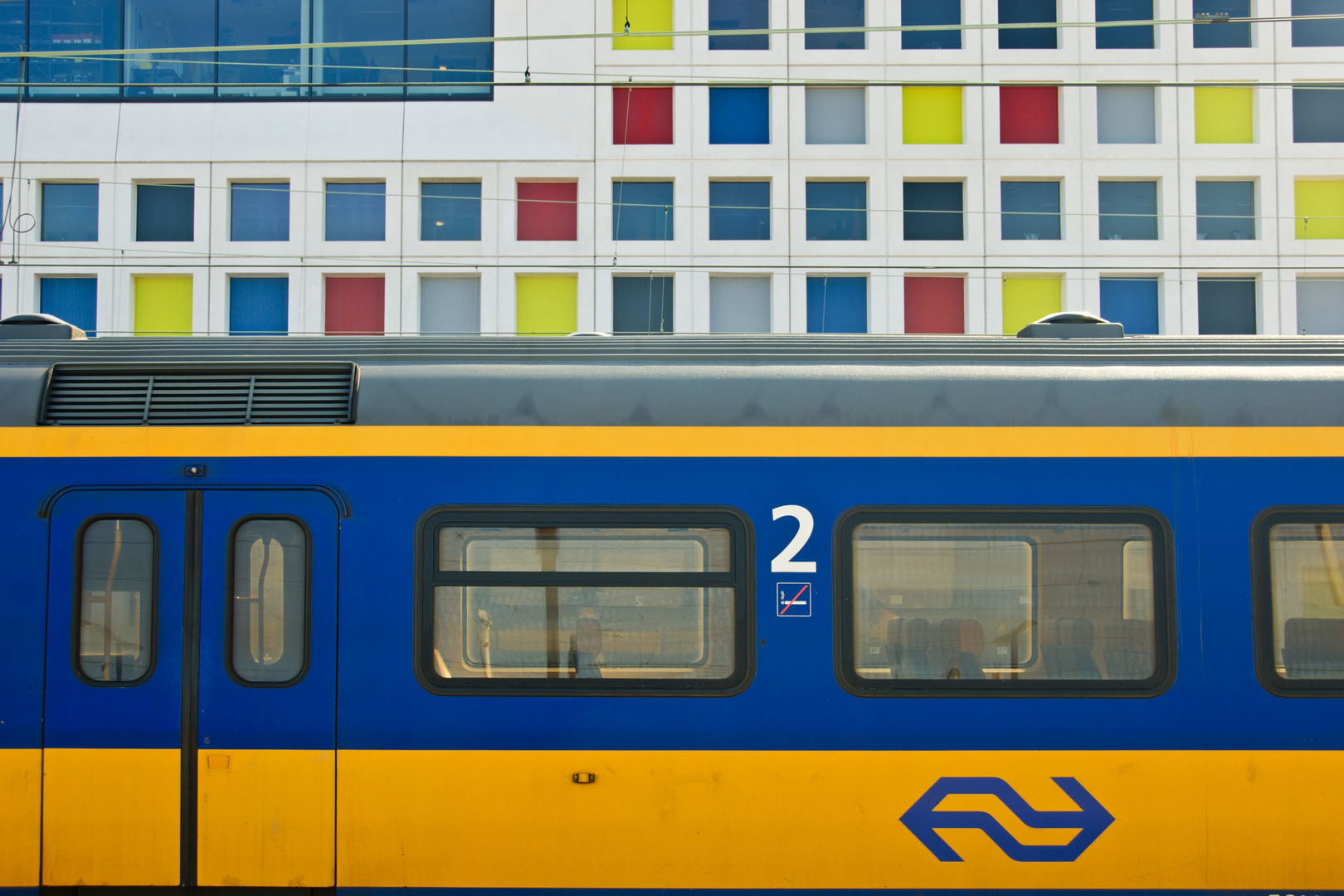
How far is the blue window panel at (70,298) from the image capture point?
58.9 feet

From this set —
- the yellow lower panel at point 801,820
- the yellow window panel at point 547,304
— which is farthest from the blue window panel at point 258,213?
the yellow lower panel at point 801,820

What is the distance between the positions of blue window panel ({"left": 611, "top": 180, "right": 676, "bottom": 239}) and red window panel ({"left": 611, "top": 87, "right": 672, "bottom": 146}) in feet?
2.78

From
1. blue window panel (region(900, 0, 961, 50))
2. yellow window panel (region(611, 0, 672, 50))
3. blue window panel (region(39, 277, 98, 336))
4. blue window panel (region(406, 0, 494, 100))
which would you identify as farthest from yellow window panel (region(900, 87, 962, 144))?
blue window panel (region(39, 277, 98, 336))

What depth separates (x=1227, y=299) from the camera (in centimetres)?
1798

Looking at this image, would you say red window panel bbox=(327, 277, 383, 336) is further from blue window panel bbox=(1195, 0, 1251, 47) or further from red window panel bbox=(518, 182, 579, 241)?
blue window panel bbox=(1195, 0, 1251, 47)

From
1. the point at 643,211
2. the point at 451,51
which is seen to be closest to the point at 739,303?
the point at 643,211

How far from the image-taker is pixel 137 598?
422 centimetres

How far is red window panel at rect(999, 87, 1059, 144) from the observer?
18203mm

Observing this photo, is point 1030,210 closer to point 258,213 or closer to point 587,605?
point 258,213

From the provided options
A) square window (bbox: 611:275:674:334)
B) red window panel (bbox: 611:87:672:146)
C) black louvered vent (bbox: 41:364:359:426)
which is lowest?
black louvered vent (bbox: 41:364:359:426)

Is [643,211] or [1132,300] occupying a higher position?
[643,211]

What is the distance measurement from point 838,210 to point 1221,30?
326 inches

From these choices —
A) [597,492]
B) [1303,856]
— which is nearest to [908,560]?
[597,492]

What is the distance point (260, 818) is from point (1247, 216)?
20229 millimetres
